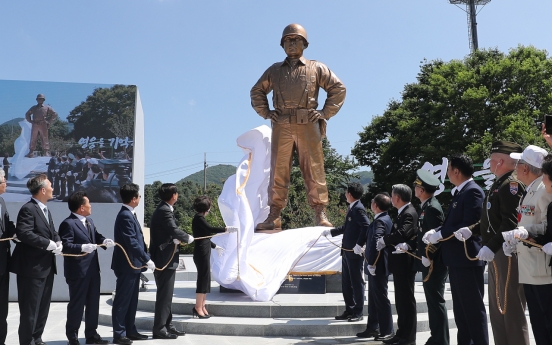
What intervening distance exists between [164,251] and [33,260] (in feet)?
4.16

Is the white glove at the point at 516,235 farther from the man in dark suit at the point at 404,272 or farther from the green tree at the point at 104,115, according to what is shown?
the green tree at the point at 104,115

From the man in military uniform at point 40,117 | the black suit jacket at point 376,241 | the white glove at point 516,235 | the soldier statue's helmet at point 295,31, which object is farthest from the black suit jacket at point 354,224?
the man in military uniform at point 40,117

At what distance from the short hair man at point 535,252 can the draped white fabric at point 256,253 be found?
3706 mm

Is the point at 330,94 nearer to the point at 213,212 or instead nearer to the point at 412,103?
the point at 213,212

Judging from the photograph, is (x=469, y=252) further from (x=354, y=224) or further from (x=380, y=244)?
(x=354, y=224)

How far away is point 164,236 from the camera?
5727 millimetres

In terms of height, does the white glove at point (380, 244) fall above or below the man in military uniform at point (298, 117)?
below

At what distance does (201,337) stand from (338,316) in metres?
1.56

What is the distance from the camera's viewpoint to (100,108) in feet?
44.1

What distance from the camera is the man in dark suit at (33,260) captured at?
4801 millimetres

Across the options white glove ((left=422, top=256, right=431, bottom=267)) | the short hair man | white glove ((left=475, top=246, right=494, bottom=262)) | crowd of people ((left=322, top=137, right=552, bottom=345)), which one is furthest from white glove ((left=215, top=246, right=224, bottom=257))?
the short hair man

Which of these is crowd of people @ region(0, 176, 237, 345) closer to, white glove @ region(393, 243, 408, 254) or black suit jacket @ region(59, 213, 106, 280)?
black suit jacket @ region(59, 213, 106, 280)

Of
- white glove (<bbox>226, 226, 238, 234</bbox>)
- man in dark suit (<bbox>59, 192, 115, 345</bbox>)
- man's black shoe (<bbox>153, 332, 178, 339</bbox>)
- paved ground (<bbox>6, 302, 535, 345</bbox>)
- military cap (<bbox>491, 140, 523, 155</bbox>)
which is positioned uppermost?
military cap (<bbox>491, 140, 523, 155</bbox>)

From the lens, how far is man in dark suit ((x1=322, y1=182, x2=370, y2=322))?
6.09m
